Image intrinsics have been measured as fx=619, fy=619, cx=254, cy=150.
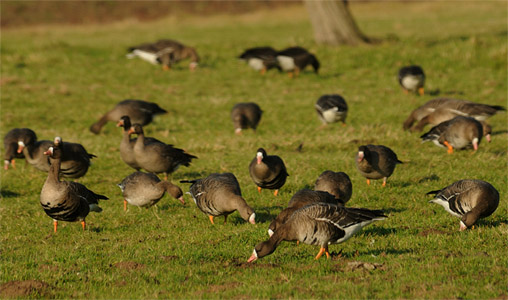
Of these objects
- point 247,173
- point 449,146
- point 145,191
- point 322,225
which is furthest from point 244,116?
point 322,225

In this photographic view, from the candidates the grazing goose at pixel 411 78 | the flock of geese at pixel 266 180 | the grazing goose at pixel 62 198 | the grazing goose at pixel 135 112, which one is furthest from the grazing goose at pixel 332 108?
the grazing goose at pixel 62 198

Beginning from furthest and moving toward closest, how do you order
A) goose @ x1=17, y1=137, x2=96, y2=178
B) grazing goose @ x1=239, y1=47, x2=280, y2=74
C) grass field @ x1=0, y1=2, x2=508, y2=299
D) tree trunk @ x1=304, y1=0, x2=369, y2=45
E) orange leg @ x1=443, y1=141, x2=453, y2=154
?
1. tree trunk @ x1=304, y1=0, x2=369, y2=45
2. grazing goose @ x1=239, y1=47, x2=280, y2=74
3. orange leg @ x1=443, y1=141, x2=453, y2=154
4. goose @ x1=17, y1=137, x2=96, y2=178
5. grass field @ x1=0, y1=2, x2=508, y2=299

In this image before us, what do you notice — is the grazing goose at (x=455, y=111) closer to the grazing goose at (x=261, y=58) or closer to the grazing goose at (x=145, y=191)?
the grazing goose at (x=145, y=191)

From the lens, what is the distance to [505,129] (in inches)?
856

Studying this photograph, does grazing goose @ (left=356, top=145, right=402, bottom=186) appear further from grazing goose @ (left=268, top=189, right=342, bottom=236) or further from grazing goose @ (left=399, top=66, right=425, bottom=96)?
grazing goose @ (left=399, top=66, right=425, bottom=96)

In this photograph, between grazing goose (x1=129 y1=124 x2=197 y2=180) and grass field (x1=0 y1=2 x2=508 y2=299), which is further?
grazing goose (x1=129 y1=124 x2=197 y2=180)

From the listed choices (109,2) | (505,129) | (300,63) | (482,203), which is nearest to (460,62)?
(300,63)

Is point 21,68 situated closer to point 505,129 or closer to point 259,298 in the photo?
point 505,129

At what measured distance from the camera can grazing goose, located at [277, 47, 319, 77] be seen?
103 feet

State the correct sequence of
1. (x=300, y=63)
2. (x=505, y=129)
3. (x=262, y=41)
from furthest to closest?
(x=262, y=41) → (x=300, y=63) → (x=505, y=129)


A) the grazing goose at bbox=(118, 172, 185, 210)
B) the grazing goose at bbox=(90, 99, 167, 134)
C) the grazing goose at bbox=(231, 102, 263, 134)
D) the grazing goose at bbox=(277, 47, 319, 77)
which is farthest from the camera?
the grazing goose at bbox=(277, 47, 319, 77)

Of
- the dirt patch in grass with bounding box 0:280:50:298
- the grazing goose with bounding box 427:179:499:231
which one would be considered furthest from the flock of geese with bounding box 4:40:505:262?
the dirt patch in grass with bounding box 0:280:50:298

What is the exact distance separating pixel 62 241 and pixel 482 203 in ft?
26.0

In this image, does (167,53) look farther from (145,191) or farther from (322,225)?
(322,225)
